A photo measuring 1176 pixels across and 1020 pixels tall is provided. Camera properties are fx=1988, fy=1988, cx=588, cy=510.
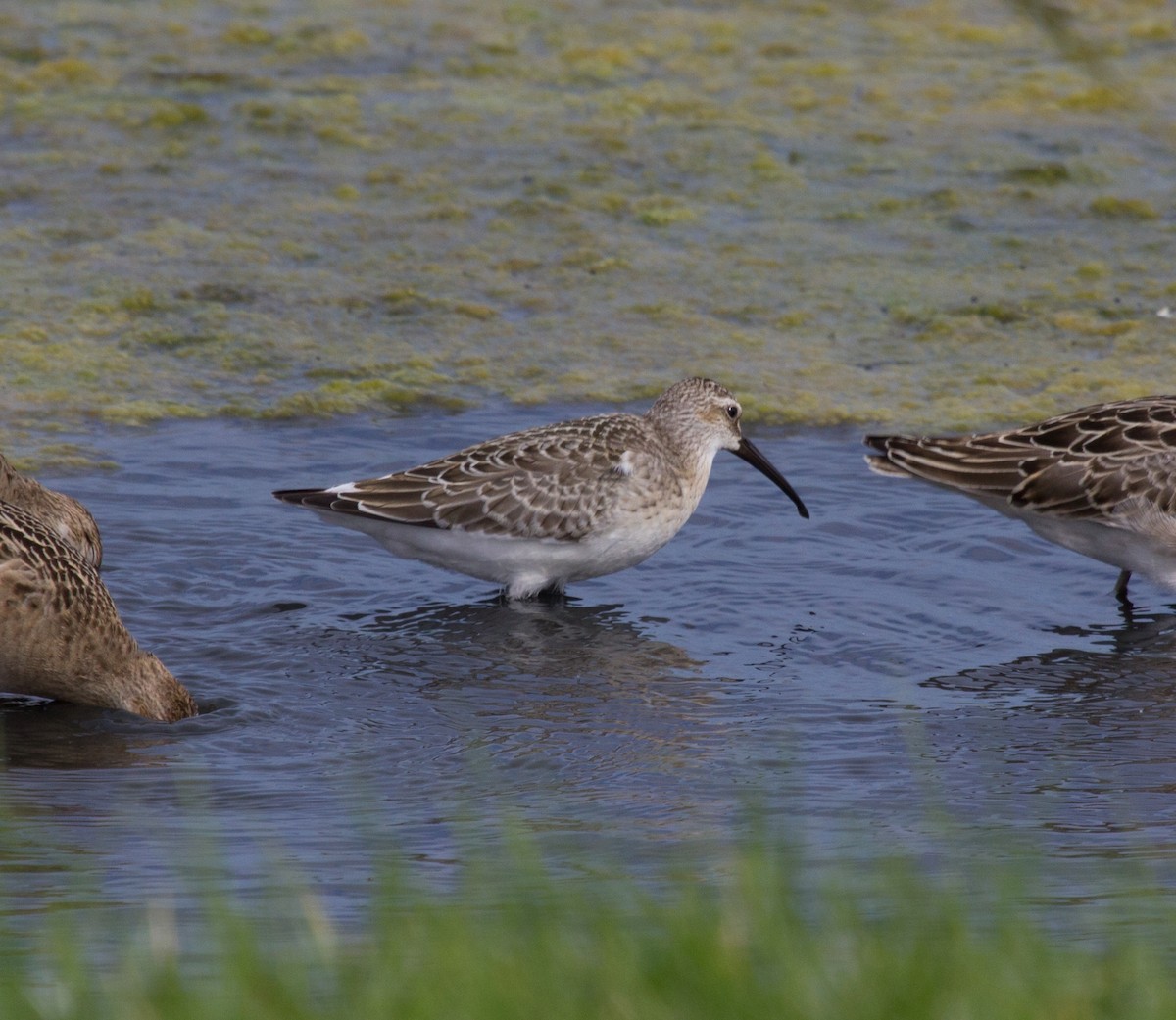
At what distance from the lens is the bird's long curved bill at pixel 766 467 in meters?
9.38

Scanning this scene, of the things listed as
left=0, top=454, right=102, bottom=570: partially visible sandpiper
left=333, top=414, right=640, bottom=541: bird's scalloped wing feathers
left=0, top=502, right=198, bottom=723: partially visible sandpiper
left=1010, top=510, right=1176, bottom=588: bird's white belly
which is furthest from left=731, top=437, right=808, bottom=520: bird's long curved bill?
left=0, top=502, right=198, bottom=723: partially visible sandpiper

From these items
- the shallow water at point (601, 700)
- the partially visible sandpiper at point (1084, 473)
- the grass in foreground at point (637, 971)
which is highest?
the grass in foreground at point (637, 971)

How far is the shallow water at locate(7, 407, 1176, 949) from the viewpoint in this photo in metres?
5.79

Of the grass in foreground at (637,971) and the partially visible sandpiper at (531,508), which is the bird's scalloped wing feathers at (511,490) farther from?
the grass in foreground at (637,971)

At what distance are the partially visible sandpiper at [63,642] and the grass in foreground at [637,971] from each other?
318cm

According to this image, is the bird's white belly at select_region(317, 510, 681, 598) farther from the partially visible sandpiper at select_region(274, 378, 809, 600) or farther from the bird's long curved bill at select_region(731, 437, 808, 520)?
the bird's long curved bill at select_region(731, 437, 808, 520)

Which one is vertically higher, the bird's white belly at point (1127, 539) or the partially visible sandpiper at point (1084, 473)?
the partially visible sandpiper at point (1084, 473)

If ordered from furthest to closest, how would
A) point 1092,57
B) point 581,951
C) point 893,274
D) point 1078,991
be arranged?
point 893,274, point 581,951, point 1078,991, point 1092,57

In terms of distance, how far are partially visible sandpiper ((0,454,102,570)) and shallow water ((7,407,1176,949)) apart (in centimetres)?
29

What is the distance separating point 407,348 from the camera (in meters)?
11.4

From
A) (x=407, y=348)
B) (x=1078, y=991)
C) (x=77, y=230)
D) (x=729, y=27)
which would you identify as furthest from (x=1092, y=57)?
(x=729, y=27)

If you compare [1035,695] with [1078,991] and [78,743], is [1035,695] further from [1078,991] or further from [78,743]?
[1078,991]

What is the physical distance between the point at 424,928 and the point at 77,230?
31.5 feet

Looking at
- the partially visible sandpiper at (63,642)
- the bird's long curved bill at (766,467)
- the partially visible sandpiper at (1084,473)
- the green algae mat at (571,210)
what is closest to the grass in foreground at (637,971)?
the partially visible sandpiper at (63,642)
